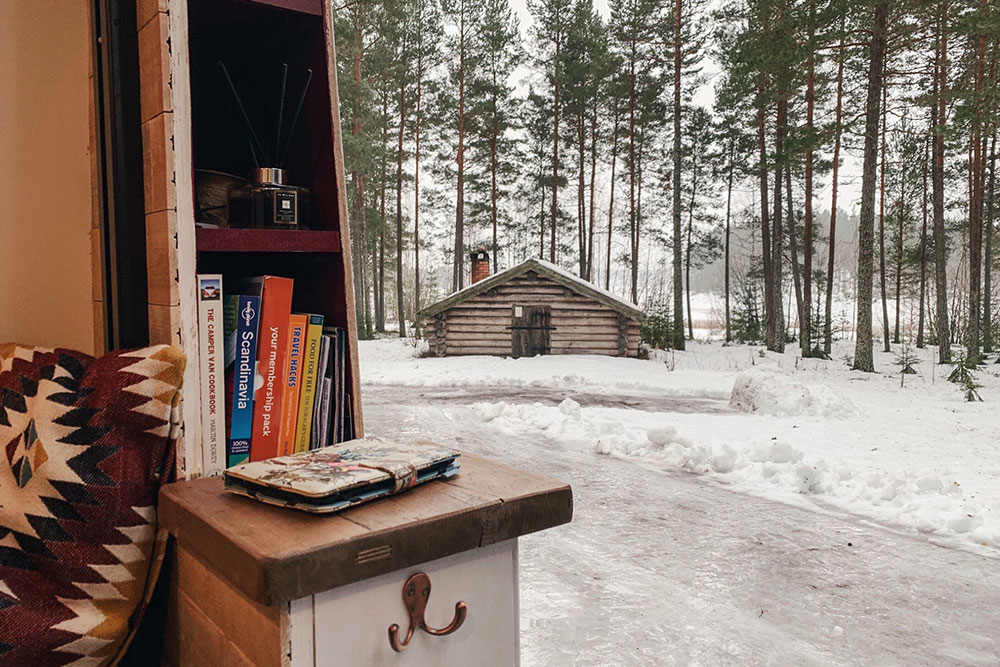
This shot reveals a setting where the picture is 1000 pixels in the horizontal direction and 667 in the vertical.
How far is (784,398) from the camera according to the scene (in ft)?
19.1

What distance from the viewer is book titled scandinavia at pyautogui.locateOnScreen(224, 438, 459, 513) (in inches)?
30.3

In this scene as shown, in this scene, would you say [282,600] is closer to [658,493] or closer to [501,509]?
[501,509]

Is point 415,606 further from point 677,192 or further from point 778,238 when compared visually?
point 778,238

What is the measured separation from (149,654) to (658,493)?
288 centimetres

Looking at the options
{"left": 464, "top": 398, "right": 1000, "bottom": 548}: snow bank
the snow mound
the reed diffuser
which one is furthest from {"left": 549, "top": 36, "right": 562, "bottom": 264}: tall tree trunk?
the reed diffuser

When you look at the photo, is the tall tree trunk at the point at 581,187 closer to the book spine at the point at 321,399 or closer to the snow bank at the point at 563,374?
the snow bank at the point at 563,374

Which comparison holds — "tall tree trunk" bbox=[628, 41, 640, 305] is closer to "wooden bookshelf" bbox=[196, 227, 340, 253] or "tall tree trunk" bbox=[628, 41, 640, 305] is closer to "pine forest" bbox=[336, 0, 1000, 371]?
"pine forest" bbox=[336, 0, 1000, 371]

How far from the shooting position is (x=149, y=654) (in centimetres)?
106

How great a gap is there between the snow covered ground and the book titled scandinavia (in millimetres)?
2945

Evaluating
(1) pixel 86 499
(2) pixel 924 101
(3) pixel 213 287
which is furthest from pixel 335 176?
(2) pixel 924 101

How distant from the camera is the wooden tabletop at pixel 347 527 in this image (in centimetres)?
65

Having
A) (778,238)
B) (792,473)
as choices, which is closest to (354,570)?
(792,473)

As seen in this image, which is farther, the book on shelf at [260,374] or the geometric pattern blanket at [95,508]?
the book on shelf at [260,374]

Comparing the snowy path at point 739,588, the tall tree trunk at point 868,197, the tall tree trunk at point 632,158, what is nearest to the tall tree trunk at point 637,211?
the tall tree trunk at point 632,158
